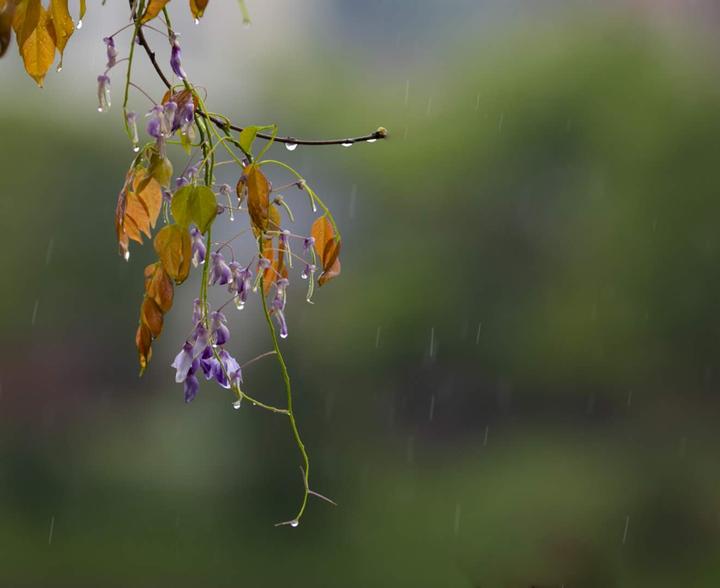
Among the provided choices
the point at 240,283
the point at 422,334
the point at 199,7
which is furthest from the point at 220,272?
the point at 422,334

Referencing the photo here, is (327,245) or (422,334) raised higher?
(327,245)

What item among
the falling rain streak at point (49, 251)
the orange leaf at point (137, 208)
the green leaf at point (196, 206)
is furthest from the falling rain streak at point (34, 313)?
the green leaf at point (196, 206)

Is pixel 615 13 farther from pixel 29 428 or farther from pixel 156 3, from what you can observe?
pixel 156 3

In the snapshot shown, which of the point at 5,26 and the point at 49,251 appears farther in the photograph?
the point at 49,251

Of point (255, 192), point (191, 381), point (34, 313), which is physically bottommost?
point (34, 313)

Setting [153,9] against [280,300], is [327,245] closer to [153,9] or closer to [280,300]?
[280,300]

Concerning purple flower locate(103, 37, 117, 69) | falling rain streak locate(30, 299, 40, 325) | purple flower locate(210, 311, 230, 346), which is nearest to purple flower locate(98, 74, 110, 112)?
purple flower locate(103, 37, 117, 69)

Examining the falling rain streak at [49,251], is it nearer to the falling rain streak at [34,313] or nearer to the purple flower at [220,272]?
the falling rain streak at [34,313]
